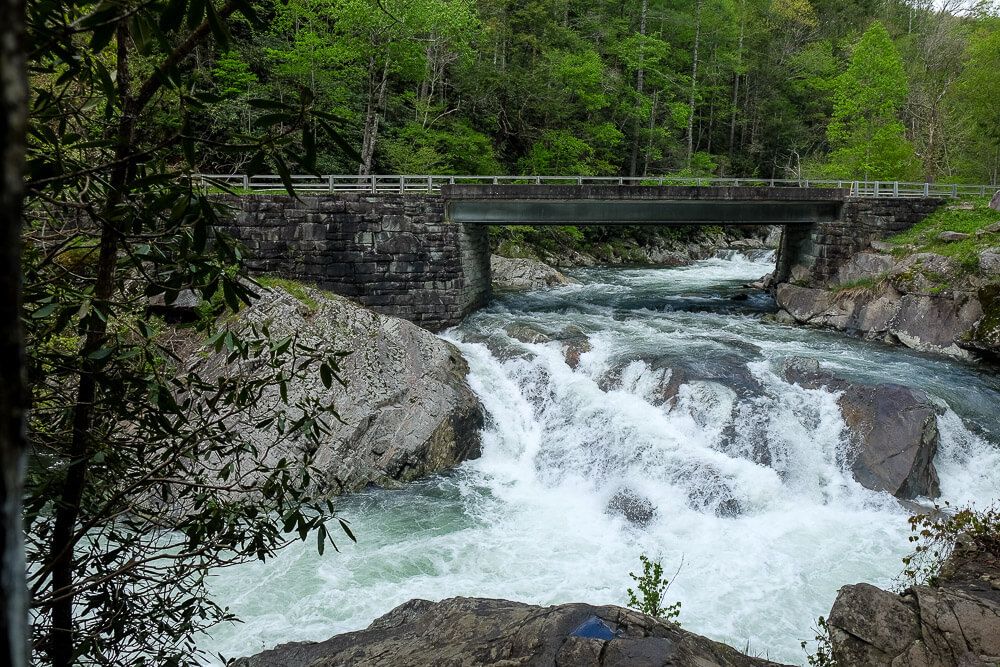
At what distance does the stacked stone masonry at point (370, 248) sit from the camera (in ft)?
62.6

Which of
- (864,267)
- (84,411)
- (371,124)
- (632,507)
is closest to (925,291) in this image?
(864,267)

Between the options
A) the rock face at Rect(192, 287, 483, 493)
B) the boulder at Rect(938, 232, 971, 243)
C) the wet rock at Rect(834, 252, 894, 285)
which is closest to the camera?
the rock face at Rect(192, 287, 483, 493)

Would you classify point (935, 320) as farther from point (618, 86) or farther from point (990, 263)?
point (618, 86)

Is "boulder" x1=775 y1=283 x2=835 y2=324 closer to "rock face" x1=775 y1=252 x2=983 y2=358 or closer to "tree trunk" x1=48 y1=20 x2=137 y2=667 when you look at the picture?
"rock face" x1=775 y1=252 x2=983 y2=358

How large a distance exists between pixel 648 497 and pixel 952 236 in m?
15.1

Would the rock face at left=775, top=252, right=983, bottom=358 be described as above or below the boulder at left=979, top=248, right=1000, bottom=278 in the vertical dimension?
below

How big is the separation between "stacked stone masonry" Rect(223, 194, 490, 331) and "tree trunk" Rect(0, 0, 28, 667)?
18.9 m

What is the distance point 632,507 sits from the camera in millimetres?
11992

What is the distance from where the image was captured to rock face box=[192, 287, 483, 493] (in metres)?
12.9

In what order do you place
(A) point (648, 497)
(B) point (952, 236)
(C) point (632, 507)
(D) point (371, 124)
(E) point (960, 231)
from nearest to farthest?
(C) point (632, 507) < (A) point (648, 497) < (B) point (952, 236) < (E) point (960, 231) < (D) point (371, 124)

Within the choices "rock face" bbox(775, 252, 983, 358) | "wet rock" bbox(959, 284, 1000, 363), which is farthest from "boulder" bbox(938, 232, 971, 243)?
"wet rock" bbox(959, 284, 1000, 363)

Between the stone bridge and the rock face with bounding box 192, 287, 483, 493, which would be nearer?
the rock face with bounding box 192, 287, 483, 493

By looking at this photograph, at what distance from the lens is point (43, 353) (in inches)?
112

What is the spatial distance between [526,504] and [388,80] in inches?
899
